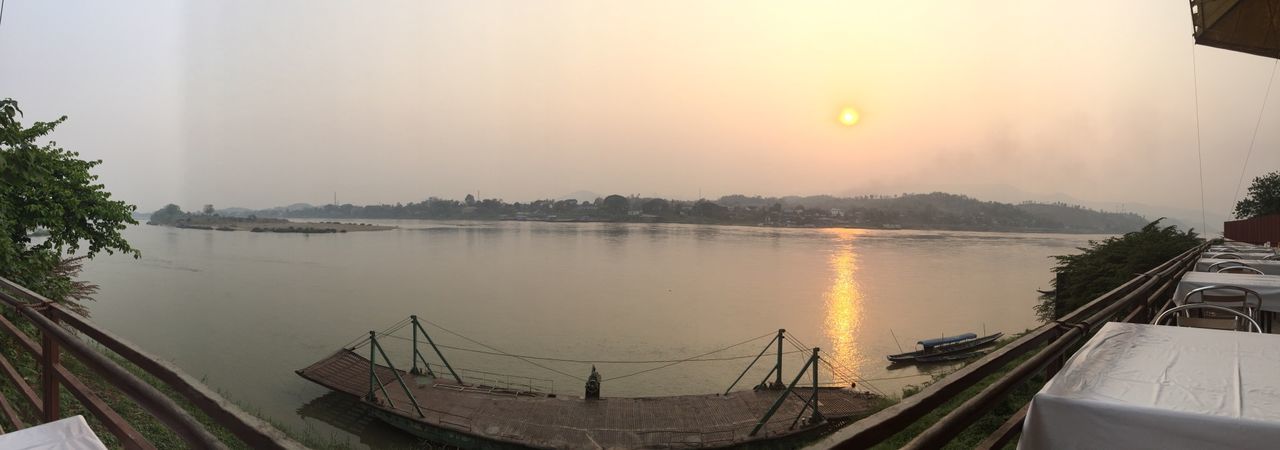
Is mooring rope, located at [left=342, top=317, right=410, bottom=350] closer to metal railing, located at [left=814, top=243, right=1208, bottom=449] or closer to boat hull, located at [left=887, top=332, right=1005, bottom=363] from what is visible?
boat hull, located at [left=887, top=332, right=1005, bottom=363]

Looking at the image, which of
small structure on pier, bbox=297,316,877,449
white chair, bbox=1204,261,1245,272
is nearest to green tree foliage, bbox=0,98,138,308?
small structure on pier, bbox=297,316,877,449

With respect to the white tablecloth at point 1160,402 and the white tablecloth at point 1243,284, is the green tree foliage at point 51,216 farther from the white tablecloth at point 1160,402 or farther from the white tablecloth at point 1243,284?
the white tablecloth at point 1243,284

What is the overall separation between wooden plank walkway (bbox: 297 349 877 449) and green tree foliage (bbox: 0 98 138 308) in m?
4.20

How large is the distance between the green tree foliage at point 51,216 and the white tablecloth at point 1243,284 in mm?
9776

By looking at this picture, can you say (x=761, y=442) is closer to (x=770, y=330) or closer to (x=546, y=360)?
(x=546, y=360)

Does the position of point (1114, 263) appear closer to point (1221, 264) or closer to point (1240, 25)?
point (1240, 25)

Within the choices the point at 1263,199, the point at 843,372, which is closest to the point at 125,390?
the point at 843,372

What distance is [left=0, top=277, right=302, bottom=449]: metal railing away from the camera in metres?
1.23

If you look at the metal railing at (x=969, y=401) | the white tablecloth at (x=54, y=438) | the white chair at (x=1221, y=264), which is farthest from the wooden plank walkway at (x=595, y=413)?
the white tablecloth at (x=54, y=438)

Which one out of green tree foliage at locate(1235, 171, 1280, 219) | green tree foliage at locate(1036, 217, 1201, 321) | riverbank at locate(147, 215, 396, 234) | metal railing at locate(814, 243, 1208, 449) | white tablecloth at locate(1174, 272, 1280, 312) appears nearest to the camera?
metal railing at locate(814, 243, 1208, 449)

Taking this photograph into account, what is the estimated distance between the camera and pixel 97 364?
5.47 ft

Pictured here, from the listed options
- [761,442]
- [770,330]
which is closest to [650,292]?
[770,330]

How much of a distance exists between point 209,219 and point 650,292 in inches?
4083

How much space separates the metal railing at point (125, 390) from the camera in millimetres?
1229
